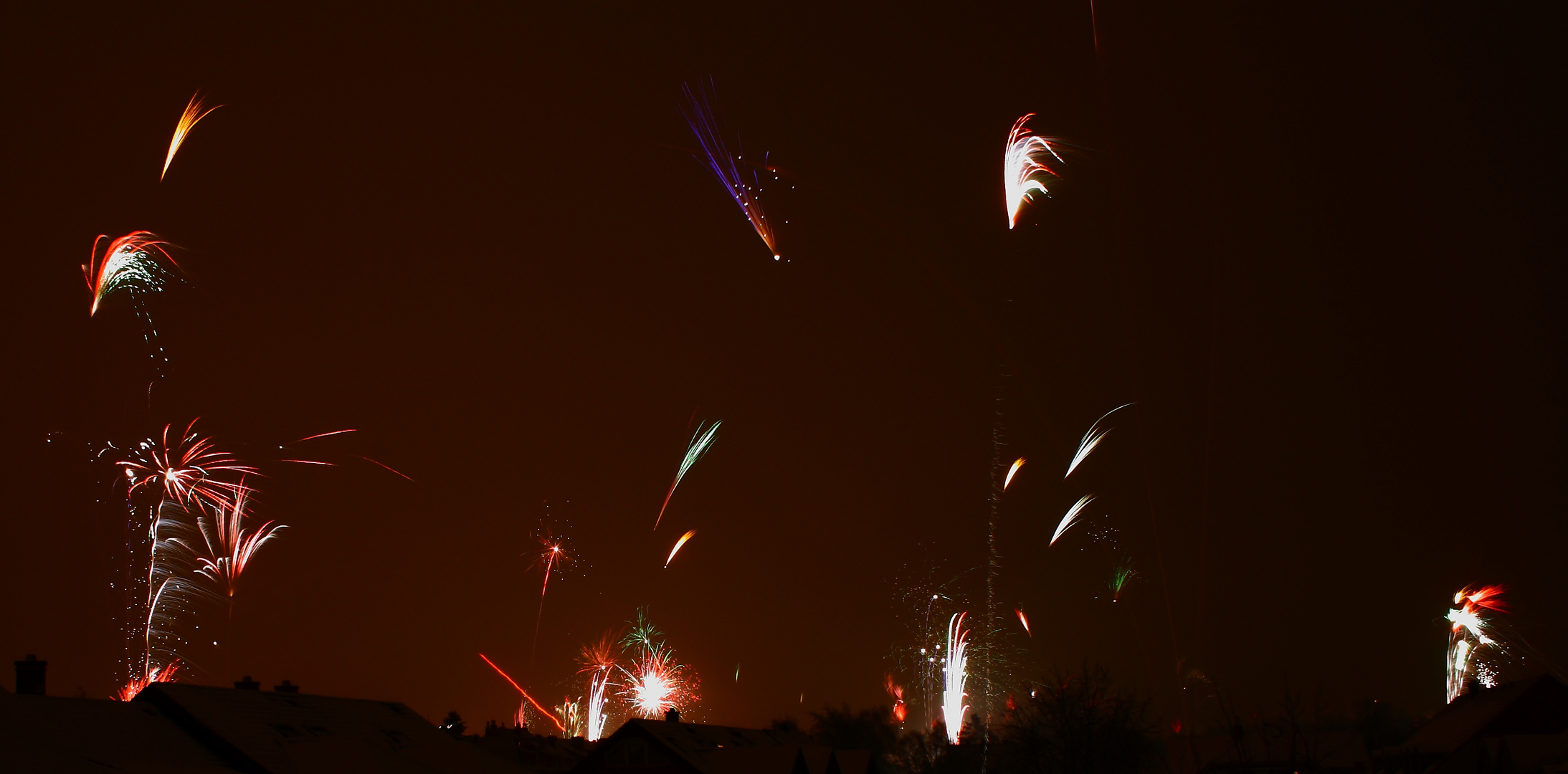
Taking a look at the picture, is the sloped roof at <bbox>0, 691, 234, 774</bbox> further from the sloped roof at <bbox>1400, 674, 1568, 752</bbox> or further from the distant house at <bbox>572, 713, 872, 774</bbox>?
the sloped roof at <bbox>1400, 674, 1568, 752</bbox>

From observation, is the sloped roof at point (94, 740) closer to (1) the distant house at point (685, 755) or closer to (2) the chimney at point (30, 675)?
(2) the chimney at point (30, 675)

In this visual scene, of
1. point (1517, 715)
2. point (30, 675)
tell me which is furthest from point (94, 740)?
point (1517, 715)

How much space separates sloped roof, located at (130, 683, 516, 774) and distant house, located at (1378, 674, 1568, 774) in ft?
90.5

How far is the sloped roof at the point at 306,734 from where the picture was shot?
25.3 metres

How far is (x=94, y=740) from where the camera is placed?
2188cm

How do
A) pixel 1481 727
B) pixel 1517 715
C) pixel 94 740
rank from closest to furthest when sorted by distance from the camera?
1. pixel 94 740
2. pixel 1481 727
3. pixel 1517 715

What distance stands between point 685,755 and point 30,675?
21.1m

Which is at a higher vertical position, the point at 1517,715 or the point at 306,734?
the point at 1517,715

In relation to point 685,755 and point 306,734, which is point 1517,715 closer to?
point 685,755

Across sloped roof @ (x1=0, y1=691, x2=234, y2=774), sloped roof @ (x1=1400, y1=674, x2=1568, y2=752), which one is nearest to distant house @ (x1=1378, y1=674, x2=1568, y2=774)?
sloped roof @ (x1=1400, y1=674, x2=1568, y2=752)

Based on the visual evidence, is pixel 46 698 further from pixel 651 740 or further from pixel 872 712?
pixel 872 712

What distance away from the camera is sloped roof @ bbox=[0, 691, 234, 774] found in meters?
17.3

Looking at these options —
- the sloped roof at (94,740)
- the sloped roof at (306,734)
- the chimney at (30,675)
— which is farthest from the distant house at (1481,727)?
the chimney at (30,675)

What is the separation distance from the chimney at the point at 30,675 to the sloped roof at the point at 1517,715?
42.4 metres
